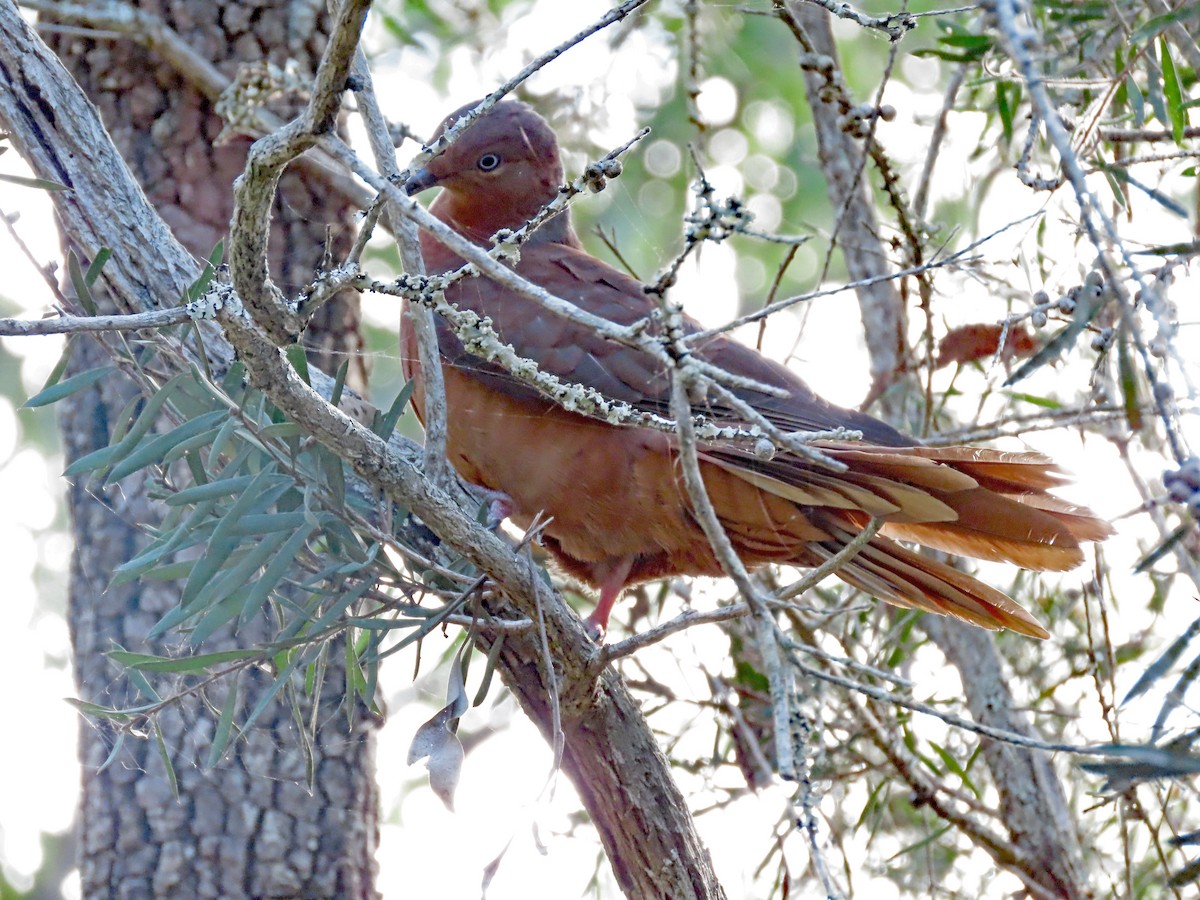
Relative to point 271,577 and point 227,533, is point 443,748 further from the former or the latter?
point 227,533

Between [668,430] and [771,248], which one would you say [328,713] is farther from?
[771,248]

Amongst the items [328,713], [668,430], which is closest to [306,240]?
[328,713]

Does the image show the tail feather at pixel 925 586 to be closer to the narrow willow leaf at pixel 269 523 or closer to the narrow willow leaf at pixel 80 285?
the narrow willow leaf at pixel 269 523

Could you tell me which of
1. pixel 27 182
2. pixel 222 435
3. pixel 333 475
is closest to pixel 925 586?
pixel 333 475

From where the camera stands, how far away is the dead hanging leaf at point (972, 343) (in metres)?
3.49

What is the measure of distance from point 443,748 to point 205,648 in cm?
148

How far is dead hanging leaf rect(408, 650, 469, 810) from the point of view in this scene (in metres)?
2.01

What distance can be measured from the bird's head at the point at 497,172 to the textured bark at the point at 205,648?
14.5 inches

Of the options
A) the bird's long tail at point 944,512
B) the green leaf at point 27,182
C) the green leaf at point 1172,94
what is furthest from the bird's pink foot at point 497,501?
the green leaf at point 1172,94

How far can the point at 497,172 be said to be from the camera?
3814mm

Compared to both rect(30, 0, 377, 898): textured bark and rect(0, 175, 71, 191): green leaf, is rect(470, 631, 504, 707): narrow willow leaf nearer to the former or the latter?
rect(30, 0, 377, 898): textured bark

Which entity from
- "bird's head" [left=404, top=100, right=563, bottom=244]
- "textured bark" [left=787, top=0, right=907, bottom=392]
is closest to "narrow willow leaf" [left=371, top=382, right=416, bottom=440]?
"bird's head" [left=404, top=100, right=563, bottom=244]

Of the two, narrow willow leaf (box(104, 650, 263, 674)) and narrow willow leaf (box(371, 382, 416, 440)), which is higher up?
narrow willow leaf (box(371, 382, 416, 440))

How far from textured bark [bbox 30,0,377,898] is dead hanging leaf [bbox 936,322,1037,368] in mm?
1795
